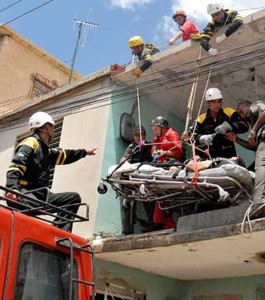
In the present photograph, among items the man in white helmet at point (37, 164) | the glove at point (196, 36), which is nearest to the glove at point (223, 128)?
the glove at point (196, 36)

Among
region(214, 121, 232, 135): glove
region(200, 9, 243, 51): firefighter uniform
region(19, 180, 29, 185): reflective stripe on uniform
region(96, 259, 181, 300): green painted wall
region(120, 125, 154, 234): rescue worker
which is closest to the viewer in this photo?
region(19, 180, 29, 185): reflective stripe on uniform

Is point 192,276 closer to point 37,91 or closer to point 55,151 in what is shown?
point 55,151

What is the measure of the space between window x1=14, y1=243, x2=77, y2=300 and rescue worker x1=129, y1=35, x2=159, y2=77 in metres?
5.99

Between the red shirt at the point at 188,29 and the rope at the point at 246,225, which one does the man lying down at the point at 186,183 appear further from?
the red shirt at the point at 188,29

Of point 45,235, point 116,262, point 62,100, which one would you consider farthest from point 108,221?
point 45,235

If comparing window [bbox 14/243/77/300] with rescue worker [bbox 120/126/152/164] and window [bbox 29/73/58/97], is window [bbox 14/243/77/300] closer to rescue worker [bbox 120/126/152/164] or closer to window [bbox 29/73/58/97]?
rescue worker [bbox 120/126/152/164]

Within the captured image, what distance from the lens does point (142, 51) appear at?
9.95 meters

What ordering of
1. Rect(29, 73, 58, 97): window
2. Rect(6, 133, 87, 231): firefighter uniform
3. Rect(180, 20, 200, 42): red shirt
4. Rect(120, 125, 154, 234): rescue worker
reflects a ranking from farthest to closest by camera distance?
1. Rect(29, 73, 58, 97): window
2. Rect(180, 20, 200, 42): red shirt
3. Rect(120, 125, 154, 234): rescue worker
4. Rect(6, 133, 87, 231): firefighter uniform

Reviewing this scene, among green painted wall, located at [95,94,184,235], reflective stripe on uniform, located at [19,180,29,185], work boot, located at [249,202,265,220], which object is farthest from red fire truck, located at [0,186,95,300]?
green painted wall, located at [95,94,184,235]

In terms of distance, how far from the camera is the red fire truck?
3.75 metres

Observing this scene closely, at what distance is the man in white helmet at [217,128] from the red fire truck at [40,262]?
12.4 feet

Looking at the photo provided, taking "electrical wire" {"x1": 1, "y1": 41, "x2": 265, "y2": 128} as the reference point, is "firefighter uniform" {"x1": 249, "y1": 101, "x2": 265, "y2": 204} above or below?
below

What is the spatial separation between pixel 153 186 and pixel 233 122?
1.67m

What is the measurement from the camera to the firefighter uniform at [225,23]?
8352mm
